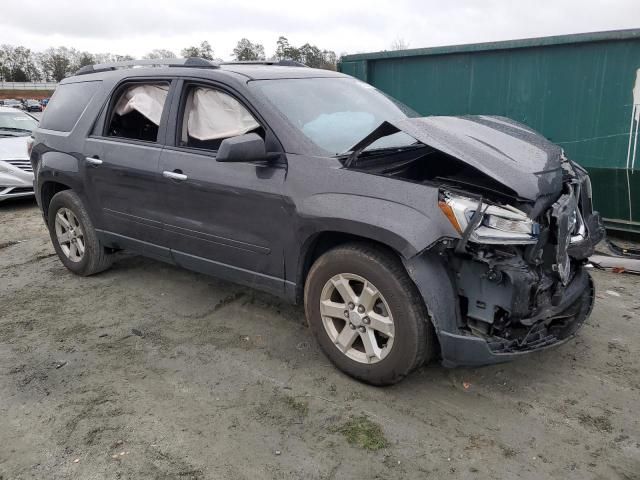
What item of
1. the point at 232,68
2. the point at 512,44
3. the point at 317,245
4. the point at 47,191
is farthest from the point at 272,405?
the point at 512,44

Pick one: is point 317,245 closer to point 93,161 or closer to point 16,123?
point 93,161

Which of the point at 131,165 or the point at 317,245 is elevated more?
the point at 131,165

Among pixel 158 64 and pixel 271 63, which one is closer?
pixel 158 64

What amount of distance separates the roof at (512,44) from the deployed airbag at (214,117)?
3.81 metres

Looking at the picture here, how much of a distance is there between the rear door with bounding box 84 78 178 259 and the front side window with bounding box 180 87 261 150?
211 mm

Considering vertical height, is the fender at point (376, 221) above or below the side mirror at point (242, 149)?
below

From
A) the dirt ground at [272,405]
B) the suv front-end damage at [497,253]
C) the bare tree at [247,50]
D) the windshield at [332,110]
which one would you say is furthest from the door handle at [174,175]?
the bare tree at [247,50]

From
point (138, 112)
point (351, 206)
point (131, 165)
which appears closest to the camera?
point (351, 206)

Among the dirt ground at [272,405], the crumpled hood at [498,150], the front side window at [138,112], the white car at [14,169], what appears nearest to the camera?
the dirt ground at [272,405]

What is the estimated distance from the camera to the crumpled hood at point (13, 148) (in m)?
8.28

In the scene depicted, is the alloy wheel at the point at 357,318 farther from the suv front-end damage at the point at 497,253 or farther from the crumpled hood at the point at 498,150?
the crumpled hood at the point at 498,150

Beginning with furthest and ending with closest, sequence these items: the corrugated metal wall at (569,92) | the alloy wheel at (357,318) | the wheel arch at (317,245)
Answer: the corrugated metal wall at (569,92)
the wheel arch at (317,245)
the alloy wheel at (357,318)

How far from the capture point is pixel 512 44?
607cm

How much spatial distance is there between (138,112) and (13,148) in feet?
18.3
